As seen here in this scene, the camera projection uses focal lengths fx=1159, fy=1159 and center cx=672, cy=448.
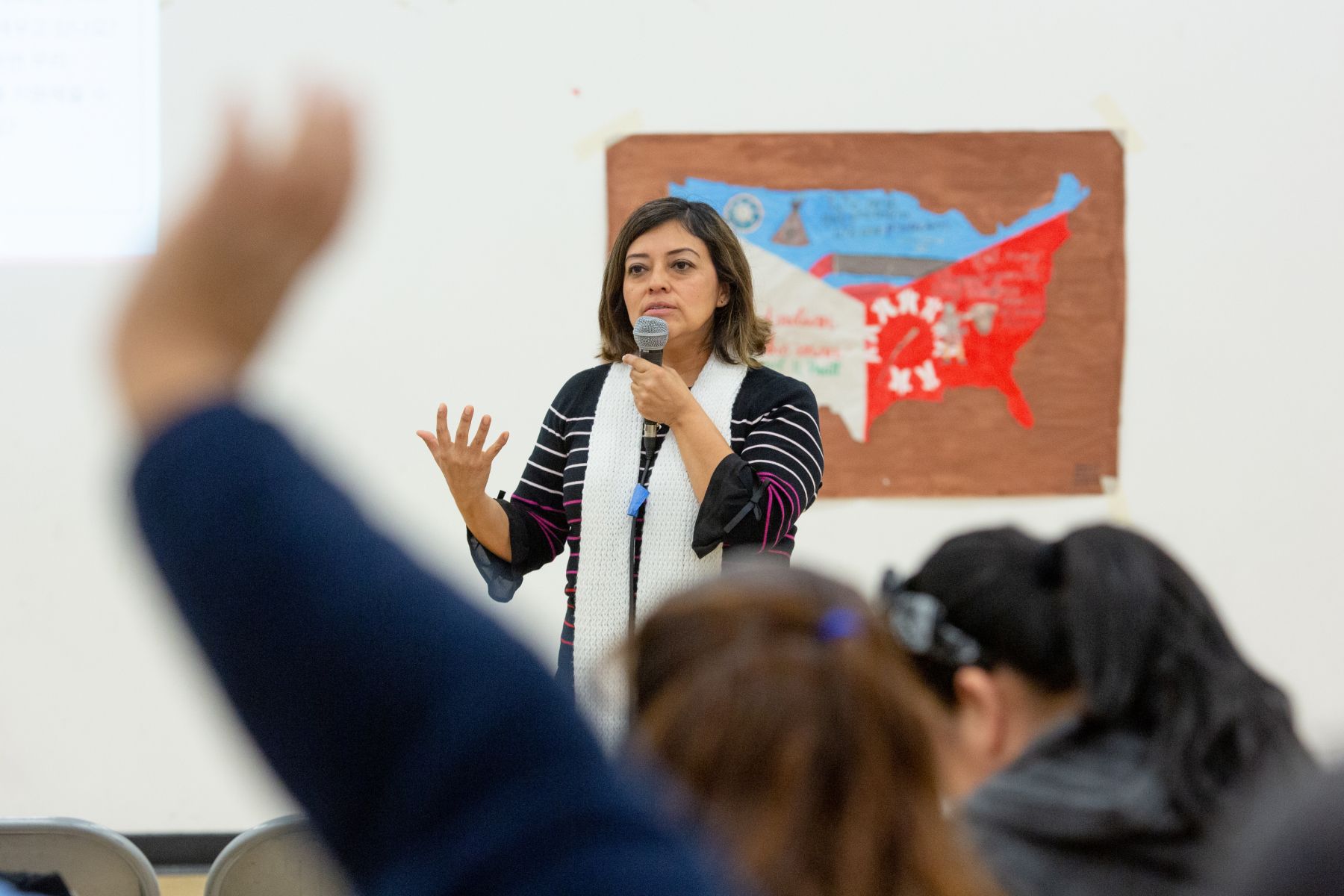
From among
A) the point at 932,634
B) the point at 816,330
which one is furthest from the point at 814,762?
the point at 816,330

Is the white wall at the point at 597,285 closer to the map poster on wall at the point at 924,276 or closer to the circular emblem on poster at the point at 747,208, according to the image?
the map poster on wall at the point at 924,276

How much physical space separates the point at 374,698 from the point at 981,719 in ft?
2.58

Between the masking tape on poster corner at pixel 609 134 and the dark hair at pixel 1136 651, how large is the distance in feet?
7.89

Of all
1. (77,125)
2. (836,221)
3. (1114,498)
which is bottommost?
(1114,498)

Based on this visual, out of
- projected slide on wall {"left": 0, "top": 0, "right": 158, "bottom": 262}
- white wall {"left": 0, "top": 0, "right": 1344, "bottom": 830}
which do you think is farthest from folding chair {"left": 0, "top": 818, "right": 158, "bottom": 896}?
projected slide on wall {"left": 0, "top": 0, "right": 158, "bottom": 262}

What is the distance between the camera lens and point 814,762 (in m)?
0.49

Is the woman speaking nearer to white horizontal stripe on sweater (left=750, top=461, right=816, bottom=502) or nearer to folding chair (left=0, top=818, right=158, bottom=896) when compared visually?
white horizontal stripe on sweater (left=750, top=461, right=816, bottom=502)

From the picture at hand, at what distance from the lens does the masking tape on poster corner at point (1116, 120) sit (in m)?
3.21

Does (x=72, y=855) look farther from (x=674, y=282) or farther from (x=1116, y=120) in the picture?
(x=1116, y=120)

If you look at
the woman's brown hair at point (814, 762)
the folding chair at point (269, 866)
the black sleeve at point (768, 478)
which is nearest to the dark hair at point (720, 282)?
the black sleeve at point (768, 478)

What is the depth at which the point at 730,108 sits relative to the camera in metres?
3.21

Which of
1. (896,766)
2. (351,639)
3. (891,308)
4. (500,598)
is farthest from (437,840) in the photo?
(891,308)

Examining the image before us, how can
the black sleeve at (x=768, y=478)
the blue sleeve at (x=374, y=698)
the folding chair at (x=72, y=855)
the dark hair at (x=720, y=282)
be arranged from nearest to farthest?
the blue sleeve at (x=374, y=698) < the folding chair at (x=72, y=855) < the black sleeve at (x=768, y=478) < the dark hair at (x=720, y=282)

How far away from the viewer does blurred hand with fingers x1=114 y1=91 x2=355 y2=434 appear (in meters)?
0.37
